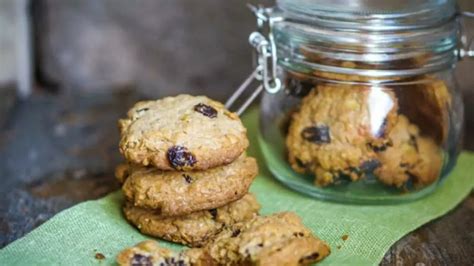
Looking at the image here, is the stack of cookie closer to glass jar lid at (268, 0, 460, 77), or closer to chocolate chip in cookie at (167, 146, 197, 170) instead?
chocolate chip in cookie at (167, 146, 197, 170)

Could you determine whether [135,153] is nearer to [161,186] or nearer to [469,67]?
[161,186]

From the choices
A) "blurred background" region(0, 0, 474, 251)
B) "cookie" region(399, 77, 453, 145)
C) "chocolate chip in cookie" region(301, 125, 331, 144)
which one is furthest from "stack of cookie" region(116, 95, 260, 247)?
"blurred background" region(0, 0, 474, 251)

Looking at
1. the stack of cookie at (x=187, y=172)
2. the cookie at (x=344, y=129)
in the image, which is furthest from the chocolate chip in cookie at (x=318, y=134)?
the stack of cookie at (x=187, y=172)

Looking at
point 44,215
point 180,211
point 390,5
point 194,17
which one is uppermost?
Answer: point 390,5

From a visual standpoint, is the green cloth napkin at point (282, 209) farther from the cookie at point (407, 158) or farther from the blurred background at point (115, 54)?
the blurred background at point (115, 54)

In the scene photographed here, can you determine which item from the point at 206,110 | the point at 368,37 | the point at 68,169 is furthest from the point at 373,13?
the point at 68,169

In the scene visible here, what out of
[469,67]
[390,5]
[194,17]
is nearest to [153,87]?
[194,17]
